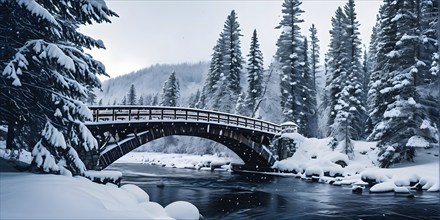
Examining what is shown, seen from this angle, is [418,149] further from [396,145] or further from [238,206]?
[238,206]

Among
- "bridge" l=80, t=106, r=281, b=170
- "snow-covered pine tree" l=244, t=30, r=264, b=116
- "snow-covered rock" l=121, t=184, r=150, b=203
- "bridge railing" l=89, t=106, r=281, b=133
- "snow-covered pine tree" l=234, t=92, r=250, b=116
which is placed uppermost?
"snow-covered pine tree" l=244, t=30, r=264, b=116

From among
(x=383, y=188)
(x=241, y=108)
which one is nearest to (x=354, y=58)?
(x=241, y=108)

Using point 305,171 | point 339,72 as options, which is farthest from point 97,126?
point 339,72

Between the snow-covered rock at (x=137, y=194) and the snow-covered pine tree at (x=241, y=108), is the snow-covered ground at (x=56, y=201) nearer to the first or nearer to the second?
the snow-covered rock at (x=137, y=194)

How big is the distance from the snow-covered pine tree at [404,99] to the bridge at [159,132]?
37.4 ft

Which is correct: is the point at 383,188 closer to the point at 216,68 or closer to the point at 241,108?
the point at 241,108

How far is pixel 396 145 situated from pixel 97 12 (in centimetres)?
2221

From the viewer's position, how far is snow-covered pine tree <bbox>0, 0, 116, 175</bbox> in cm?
1001

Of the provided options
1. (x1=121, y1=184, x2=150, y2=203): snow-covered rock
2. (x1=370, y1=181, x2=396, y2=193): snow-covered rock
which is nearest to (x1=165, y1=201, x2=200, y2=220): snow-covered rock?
(x1=121, y1=184, x2=150, y2=203): snow-covered rock

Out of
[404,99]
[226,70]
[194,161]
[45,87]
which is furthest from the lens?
[226,70]

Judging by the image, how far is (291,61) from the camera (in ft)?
142

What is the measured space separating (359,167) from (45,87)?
25537mm

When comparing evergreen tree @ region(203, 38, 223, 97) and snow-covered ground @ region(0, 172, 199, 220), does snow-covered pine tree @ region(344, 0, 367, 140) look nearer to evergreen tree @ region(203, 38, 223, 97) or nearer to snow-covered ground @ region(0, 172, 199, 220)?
evergreen tree @ region(203, 38, 223, 97)

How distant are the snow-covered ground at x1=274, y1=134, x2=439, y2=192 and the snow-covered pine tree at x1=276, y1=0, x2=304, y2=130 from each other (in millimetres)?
6521
